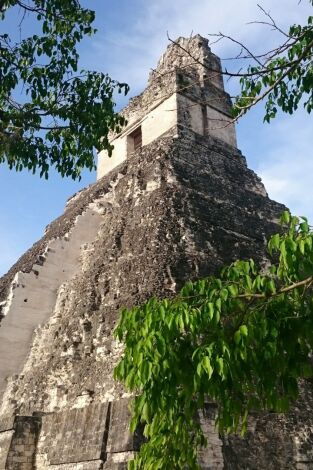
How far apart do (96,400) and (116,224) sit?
343 cm

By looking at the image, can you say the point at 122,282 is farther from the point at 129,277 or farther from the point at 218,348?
the point at 218,348

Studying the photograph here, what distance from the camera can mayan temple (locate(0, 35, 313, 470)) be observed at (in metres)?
5.59

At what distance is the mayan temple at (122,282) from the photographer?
5590mm

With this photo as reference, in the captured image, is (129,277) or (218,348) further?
(129,277)

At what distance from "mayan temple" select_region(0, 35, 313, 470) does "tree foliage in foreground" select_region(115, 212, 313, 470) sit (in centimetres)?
157

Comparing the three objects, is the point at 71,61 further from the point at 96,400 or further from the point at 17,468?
the point at 17,468

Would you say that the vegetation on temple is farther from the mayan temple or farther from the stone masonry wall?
the stone masonry wall

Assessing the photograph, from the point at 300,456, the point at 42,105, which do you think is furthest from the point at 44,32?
the point at 300,456

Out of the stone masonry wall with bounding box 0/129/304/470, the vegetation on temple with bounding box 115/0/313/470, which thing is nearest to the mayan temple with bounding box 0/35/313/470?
the stone masonry wall with bounding box 0/129/304/470

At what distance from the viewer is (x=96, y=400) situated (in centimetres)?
597

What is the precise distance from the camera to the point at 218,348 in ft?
8.77

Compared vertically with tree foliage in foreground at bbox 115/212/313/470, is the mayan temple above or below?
above

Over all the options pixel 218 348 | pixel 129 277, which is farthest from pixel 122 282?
pixel 218 348

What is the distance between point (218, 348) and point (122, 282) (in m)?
4.65
